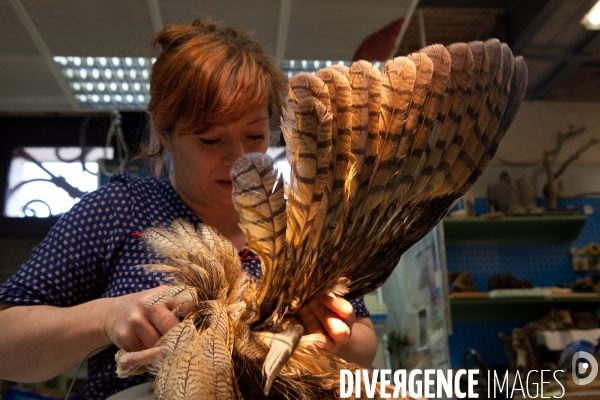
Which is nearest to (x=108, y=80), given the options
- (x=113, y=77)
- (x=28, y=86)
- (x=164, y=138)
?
(x=113, y=77)

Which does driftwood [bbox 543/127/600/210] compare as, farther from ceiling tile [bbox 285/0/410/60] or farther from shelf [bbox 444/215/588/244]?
ceiling tile [bbox 285/0/410/60]

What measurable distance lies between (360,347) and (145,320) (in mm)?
393

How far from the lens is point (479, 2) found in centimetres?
262

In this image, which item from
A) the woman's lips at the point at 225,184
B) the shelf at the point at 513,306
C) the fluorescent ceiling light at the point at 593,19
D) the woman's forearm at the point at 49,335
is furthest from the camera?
the shelf at the point at 513,306

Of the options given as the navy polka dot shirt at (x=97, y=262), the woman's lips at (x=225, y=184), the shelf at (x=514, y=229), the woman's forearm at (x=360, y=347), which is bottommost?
the woman's forearm at (x=360, y=347)

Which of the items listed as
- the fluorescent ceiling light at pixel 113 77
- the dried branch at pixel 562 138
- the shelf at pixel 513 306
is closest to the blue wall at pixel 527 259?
the shelf at pixel 513 306

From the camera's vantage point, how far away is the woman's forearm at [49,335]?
2.39ft

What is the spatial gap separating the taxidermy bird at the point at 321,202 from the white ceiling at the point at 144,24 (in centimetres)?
176

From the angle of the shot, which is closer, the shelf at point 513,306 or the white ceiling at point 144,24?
the white ceiling at point 144,24

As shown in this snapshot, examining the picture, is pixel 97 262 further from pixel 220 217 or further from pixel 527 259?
pixel 527 259

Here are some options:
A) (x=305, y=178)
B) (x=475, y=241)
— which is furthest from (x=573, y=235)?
(x=305, y=178)

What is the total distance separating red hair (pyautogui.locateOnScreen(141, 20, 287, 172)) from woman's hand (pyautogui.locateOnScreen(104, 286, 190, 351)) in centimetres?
34

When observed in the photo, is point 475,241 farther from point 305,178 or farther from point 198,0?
point 305,178

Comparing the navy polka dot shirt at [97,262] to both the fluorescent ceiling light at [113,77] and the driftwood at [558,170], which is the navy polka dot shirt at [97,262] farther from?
the driftwood at [558,170]
